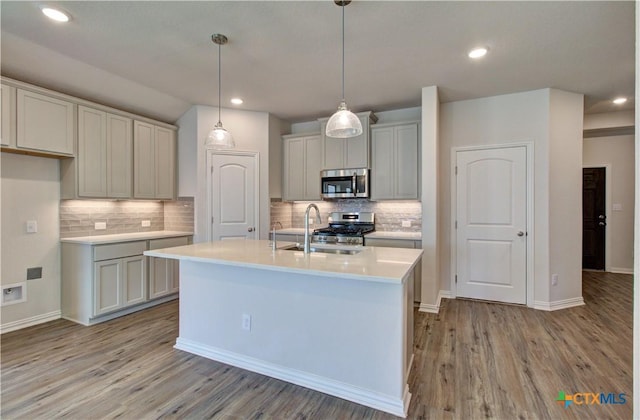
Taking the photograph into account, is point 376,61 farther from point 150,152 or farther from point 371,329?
point 150,152

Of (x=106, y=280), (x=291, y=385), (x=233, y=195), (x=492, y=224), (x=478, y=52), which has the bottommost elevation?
(x=291, y=385)

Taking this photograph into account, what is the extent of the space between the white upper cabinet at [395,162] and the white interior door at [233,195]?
67.7 inches

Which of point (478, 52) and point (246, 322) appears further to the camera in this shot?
point (478, 52)

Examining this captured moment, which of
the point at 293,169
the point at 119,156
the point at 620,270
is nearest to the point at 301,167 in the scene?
the point at 293,169

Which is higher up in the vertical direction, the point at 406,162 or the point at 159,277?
the point at 406,162

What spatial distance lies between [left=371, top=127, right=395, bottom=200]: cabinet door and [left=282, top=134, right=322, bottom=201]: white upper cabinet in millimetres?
837

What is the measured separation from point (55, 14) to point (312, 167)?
3163mm

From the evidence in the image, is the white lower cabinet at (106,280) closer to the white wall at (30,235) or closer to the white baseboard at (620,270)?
the white wall at (30,235)

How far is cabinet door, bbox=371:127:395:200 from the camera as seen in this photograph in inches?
166

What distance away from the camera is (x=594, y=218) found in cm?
562

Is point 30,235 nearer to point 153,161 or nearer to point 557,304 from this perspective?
point 153,161

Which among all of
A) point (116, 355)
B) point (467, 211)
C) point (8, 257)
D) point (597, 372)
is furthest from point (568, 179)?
point (8, 257)

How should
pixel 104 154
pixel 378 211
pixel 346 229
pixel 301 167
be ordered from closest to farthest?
1. pixel 104 154
2. pixel 346 229
3. pixel 378 211
4. pixel 301 167

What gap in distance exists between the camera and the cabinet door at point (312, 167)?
15.4ft
